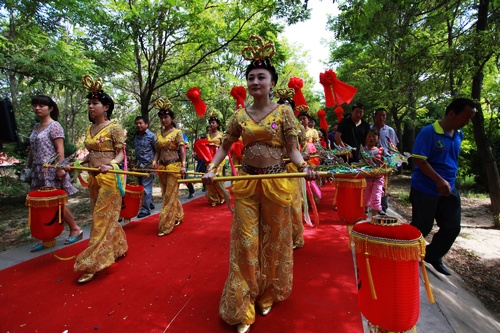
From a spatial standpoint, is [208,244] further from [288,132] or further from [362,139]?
[362,139]

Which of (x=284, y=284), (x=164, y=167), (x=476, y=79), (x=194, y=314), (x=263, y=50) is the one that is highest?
(x=476, y=79)

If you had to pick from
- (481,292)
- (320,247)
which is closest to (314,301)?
(320,247)

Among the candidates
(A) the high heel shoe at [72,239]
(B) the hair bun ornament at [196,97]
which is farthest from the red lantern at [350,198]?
(A) the high heel shoe at [72,239]

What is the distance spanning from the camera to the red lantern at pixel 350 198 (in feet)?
10.6

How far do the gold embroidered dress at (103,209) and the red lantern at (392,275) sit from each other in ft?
8.80

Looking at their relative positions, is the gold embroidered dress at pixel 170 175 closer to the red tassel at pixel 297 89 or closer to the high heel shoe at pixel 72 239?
the high heel shoe at pixel 72 239

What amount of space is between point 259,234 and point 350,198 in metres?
1.39

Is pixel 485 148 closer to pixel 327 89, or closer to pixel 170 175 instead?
pixel 327 89

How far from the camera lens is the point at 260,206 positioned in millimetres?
2336

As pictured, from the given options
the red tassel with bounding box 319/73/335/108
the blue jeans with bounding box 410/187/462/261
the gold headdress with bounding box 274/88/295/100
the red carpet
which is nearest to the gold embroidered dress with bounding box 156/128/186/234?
the red carpet

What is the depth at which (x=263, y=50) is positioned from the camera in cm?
234

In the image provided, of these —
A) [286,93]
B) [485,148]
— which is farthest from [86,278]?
[485,148]

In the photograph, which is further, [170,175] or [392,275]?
[170,175]

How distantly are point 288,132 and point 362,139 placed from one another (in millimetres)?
2955
